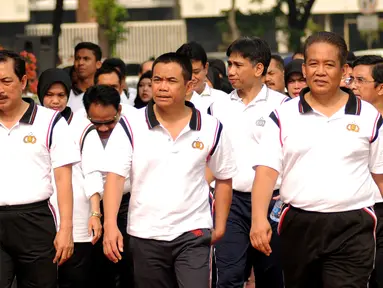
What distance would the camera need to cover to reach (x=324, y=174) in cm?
696

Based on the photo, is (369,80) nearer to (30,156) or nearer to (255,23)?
(30,156)

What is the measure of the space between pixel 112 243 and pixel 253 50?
2.70 meters

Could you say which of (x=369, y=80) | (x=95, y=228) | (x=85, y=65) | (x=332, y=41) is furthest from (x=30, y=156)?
(x=85, y=65)

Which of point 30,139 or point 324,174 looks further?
point 30,139

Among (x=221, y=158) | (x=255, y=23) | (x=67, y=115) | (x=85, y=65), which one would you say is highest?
(x=255, y=23)

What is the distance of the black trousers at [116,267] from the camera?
9039 millimetres

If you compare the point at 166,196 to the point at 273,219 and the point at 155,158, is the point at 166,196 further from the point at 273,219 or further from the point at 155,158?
the point at 273,219

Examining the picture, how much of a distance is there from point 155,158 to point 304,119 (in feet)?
3.26

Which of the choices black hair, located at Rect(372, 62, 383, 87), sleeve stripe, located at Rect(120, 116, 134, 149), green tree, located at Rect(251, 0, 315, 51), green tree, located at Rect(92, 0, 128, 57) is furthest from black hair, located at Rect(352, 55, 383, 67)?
green tree, located at Rect(92, 0, 128, 57)

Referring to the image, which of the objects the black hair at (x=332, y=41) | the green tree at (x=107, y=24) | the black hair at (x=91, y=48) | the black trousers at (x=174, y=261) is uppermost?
the green tree at (x=107, y=24)

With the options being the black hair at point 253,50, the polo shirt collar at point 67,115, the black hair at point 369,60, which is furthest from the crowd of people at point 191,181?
the black hair at point 369,60

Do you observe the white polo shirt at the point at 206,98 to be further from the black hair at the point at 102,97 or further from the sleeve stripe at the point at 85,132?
the sleeve stripe at the point at 85,132

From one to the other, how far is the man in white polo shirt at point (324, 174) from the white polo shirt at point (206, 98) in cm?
216

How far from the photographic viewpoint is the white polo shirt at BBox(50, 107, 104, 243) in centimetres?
858
